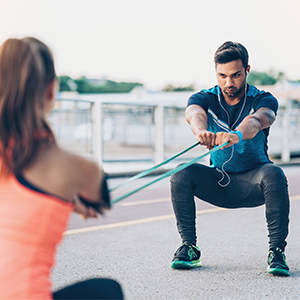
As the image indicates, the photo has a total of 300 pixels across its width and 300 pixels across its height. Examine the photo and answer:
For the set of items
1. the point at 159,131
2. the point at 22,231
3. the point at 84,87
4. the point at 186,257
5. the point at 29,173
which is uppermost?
the point at 29,173

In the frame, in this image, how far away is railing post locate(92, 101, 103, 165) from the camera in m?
10.4

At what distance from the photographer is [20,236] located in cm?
137

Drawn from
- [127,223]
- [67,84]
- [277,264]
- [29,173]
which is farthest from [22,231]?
[67,84]

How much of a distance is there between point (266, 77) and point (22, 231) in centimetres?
9992

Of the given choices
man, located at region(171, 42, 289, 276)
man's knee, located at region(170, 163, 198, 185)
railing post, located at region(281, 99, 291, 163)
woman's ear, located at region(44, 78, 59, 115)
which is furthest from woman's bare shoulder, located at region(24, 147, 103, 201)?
railing post, located at region(281, 99, 291, 163)

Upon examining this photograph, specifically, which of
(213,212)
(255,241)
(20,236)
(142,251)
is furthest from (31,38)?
(213,212)

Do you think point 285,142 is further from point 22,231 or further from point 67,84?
point 67,84

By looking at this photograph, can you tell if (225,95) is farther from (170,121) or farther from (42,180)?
(170,121)

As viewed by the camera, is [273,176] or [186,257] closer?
[273,176]

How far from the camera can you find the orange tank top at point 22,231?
135cm

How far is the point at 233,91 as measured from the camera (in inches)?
133

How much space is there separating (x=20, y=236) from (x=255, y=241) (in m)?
3.14

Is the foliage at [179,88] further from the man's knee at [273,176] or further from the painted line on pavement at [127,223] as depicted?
the man's knee at [273,176]

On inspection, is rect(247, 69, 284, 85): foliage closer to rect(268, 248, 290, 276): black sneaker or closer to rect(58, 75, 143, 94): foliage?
rect(58, 75, 143, 94): foliage
